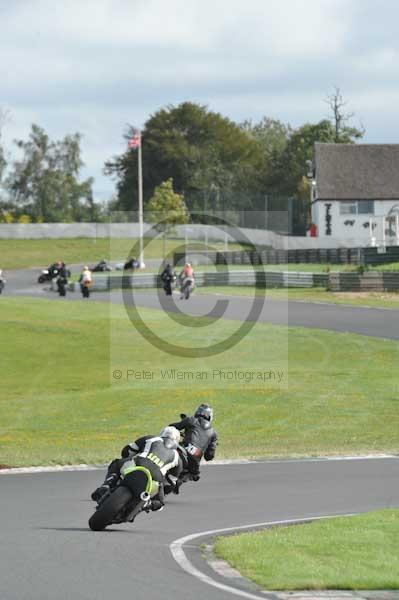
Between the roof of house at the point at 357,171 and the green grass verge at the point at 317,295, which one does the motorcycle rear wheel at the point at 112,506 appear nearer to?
the green grass verge at the point at 317,295

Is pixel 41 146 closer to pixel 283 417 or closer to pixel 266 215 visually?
pixel 266 215

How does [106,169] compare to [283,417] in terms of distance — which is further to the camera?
[106,169]

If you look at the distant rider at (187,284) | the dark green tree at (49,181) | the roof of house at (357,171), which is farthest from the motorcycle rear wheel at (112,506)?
the dark green tree at (49,181)

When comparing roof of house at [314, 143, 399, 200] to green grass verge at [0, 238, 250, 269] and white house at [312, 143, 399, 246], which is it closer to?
white house at [312, 143, 399, 246]

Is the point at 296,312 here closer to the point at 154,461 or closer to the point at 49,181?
the point at 154,461

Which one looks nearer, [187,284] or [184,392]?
[184,392]

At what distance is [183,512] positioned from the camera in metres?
12.5

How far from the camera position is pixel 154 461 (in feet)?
36.2

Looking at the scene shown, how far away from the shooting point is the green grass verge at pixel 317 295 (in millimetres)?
48700

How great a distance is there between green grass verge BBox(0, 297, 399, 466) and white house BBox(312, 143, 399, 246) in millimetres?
46889

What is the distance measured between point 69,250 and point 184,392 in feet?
231

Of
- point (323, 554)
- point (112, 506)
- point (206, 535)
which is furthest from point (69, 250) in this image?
point (323, 554)

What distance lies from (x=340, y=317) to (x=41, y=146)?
99411 mm

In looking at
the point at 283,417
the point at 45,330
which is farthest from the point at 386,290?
the point at 283,417
